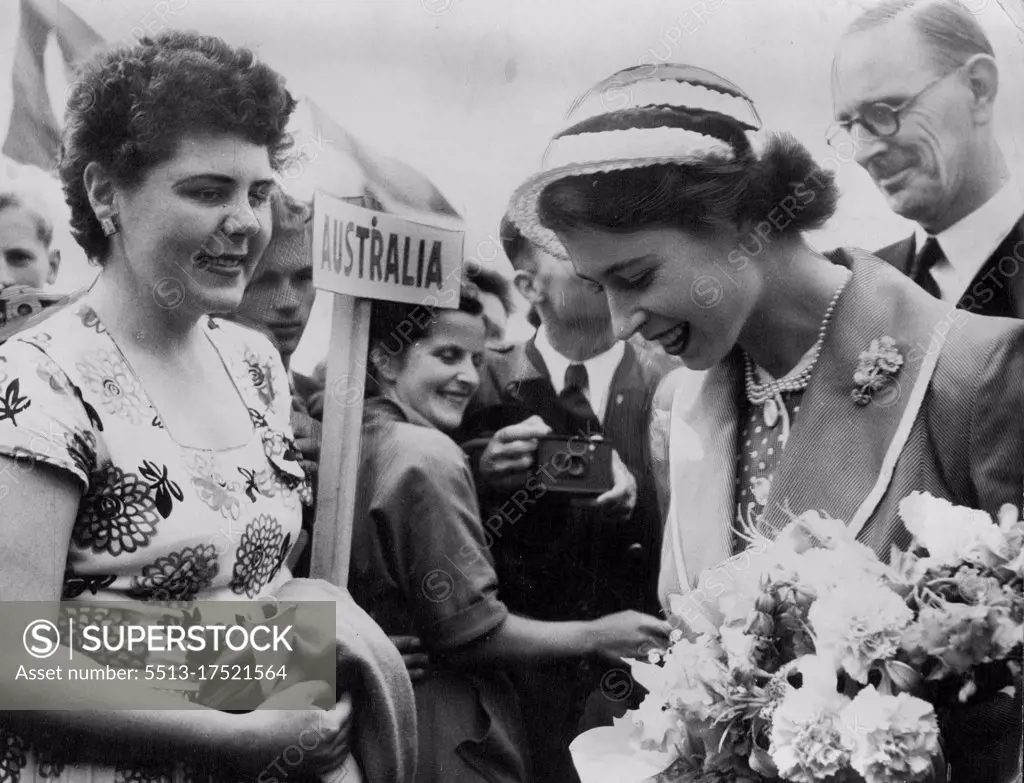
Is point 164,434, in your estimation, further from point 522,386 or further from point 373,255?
point 522,386

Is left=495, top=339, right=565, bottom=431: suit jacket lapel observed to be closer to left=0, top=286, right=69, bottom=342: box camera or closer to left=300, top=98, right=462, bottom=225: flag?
left=300, top=98, right=462, bottom=225: flag

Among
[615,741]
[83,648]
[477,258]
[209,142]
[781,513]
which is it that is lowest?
[615,741]

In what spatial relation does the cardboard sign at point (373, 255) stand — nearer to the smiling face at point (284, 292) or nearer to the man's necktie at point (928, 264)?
the smiling face at point (284, 292)

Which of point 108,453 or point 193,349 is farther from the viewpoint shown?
point 193,349

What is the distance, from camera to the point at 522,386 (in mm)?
2699

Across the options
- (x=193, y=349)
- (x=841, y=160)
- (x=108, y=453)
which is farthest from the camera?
(x=841, y=160)

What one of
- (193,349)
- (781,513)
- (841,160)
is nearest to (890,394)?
(781,513)

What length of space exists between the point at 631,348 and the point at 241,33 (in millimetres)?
1184

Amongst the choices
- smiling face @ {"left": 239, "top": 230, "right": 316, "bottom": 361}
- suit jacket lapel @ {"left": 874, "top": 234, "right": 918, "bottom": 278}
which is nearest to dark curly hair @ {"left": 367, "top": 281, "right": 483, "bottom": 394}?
smiling face @ {"left": 239, "top": 230, "right": 316, "bottom": 361}

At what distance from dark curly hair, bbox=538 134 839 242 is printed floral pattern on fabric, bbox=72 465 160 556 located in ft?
3.70

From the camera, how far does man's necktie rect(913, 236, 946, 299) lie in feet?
9.07

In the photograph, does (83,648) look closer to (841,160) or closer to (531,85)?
(531,85)

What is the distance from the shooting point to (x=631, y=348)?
8.98 feet

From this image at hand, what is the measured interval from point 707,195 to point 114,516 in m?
1.53
